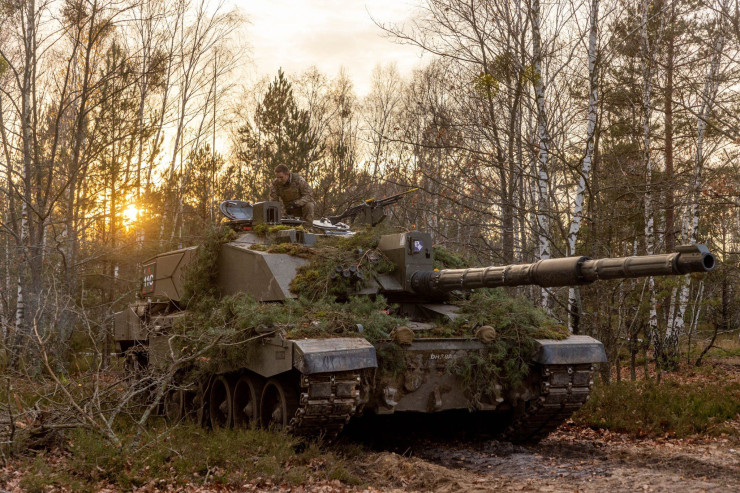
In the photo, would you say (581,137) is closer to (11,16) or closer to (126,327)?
(126,327)

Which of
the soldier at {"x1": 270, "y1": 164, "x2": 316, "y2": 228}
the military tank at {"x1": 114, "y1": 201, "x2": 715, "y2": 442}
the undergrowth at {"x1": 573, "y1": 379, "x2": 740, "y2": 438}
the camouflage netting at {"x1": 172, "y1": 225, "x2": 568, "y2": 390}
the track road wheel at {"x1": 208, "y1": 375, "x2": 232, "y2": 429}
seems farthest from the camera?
the soldier at {"x1": 270, "y1": 164, "x2": 316, "y2": 228}

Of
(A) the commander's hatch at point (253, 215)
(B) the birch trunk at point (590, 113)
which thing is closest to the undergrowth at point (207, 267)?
(A) the commander's hatch at point (253, 215)

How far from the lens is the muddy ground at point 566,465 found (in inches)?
255

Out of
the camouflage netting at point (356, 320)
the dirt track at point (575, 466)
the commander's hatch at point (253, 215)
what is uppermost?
the commander's hatch at point (253, 215)

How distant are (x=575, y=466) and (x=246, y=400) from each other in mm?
3866

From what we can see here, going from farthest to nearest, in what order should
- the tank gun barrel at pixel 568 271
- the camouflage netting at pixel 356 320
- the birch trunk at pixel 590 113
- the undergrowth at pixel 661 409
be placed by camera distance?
the birch trunk at pixel 590 113, the undergrowth at pixel 661 409, the camouflage netting at pixel 356 320, the tank gun barrel at pixel 568 271

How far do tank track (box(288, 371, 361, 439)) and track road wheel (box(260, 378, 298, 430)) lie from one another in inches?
12.2

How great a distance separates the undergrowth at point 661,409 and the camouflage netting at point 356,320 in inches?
73.5

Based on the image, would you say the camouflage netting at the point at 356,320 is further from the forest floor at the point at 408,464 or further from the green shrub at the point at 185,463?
the green shrub at the point at 185,463

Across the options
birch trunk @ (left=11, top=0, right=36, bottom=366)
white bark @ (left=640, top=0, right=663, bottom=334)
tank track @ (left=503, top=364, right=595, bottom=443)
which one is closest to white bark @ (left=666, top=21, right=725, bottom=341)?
white bark @ (left=640, top=0, right=663, bottom=334)

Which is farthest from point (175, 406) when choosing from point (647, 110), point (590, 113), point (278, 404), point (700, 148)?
point (700, 148)

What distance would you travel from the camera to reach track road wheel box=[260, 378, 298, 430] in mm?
7703

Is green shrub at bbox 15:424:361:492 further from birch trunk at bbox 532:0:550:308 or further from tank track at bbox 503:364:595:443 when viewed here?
birch trunk at bbox 532:0:550:308

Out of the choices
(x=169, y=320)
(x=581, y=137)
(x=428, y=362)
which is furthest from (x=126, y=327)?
(x=581, y=137)
